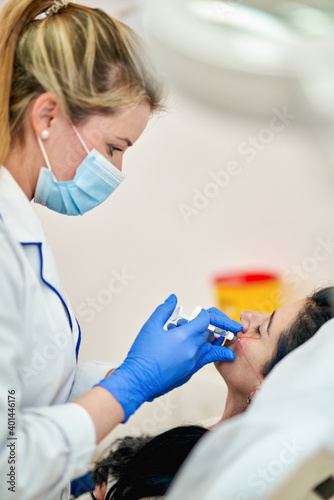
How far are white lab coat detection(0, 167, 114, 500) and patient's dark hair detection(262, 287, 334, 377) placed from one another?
0.51 meters

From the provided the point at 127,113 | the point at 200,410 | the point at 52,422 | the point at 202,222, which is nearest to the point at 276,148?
the point at 202,222

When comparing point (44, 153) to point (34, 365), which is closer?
point (34, 365)

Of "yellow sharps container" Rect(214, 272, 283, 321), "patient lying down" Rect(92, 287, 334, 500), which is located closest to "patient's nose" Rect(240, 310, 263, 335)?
"patient lying down" Rect(92, 287, 334, 500)

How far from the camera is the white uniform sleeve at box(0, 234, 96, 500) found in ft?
2.73

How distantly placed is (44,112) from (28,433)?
0.64 m

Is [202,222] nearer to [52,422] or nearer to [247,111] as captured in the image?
[52,422]

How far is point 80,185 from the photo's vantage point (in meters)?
1.17

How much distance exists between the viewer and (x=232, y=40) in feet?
1.79

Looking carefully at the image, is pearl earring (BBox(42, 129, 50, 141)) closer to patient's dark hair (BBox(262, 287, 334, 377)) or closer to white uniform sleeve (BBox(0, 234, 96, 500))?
white uniform sleeve (BBox(0, 234, 96, 500))

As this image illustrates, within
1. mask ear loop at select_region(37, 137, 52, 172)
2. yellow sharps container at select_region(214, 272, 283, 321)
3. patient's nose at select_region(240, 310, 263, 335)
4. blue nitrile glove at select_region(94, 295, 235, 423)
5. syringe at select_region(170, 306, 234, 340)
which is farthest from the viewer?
yellow sharps container at select_region(214, 272, 283, 321)

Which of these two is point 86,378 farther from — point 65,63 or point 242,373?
point 65,63

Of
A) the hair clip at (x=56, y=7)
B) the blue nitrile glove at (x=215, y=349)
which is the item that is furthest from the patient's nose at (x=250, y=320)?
the hair clip at (x=56, y=7)

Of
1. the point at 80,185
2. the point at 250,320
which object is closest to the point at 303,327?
the point at 250,320

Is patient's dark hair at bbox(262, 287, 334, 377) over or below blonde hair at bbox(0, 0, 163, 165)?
below
